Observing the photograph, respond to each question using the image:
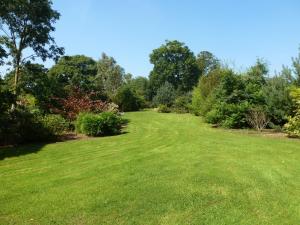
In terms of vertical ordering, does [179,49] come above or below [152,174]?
above

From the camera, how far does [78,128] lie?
17.1 metres

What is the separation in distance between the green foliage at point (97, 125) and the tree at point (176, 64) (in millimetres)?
52180

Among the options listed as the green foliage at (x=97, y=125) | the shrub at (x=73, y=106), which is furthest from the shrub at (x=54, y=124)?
the shrub at (x=73, y=106)

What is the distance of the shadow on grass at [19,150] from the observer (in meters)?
11.6

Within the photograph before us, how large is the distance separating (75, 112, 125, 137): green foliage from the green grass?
3149 mm

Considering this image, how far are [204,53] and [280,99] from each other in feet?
204

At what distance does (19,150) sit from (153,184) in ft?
21.9

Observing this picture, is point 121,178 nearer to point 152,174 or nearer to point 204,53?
point 152,174

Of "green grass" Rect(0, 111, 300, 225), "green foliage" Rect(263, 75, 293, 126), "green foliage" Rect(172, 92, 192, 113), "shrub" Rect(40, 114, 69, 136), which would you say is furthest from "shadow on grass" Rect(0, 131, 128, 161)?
"green foliage" Rect(172, 92, 192, 113)

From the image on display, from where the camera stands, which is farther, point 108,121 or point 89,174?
point 108,121

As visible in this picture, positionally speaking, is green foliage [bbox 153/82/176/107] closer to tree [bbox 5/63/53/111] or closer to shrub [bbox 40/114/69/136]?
tree [bbox 5/63/53/111]

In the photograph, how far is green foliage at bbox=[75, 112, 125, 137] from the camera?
629 inches

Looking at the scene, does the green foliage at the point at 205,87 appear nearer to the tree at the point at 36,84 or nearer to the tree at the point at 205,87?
the tree at the point at 205,87

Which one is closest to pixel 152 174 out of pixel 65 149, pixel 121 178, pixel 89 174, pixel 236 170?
pixel 121 178
